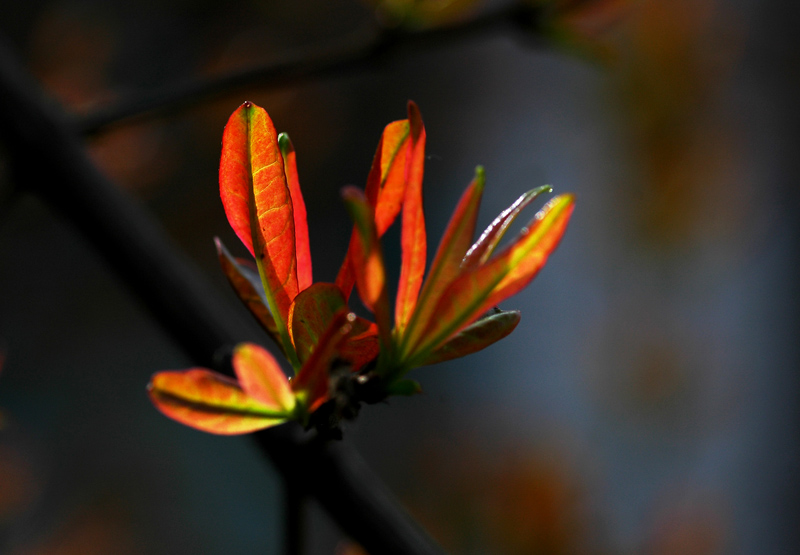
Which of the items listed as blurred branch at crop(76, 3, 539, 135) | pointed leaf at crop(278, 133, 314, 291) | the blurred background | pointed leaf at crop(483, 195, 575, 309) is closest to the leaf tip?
pointed leaf at crop(278, 133, 314, 291)

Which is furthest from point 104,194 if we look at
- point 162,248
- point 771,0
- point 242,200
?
point 771,0

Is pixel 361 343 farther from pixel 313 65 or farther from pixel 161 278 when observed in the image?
pixel 313 65

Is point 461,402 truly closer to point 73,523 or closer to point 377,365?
point 73,523

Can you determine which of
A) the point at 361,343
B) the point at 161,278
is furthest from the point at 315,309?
the point at 161,278

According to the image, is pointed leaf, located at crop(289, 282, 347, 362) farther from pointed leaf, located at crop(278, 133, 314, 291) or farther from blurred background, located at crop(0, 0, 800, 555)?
blurred background, located at crop(0, 0, 800, 555)

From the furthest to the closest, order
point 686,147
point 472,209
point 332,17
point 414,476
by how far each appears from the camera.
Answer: point 686,147
point 332,17
point 414,476
point 472,209

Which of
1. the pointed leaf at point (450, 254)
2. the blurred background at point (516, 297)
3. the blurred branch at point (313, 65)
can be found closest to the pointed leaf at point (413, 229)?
the pointed leaf at point (450, 254)
